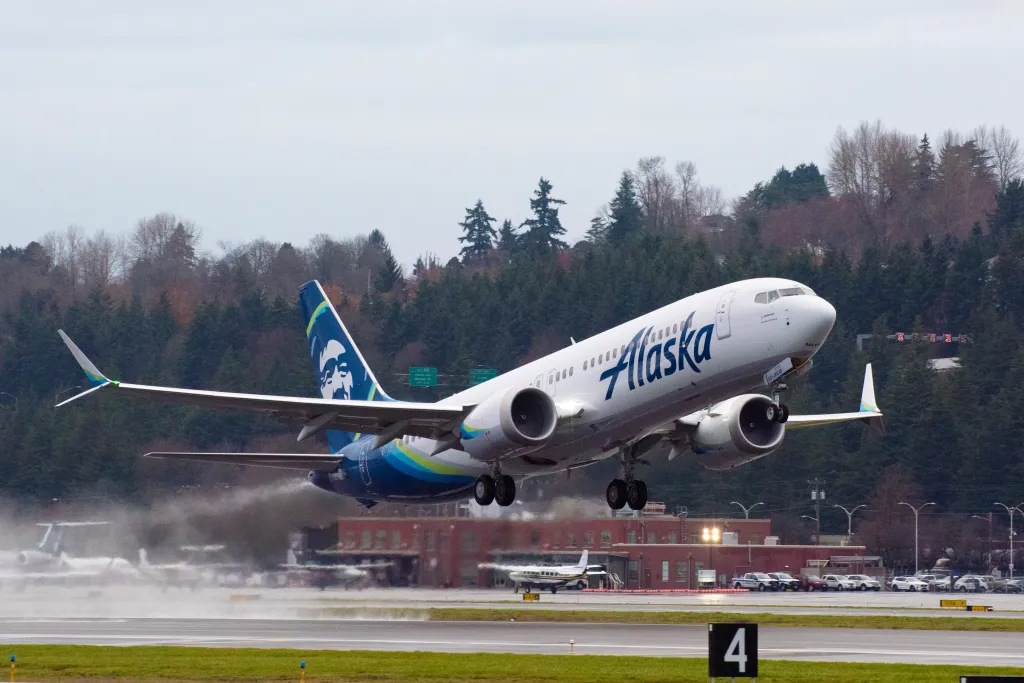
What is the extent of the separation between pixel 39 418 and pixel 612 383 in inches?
4137

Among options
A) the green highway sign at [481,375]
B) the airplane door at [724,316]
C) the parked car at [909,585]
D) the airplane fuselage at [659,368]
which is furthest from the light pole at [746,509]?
the airplane door at [724,316]

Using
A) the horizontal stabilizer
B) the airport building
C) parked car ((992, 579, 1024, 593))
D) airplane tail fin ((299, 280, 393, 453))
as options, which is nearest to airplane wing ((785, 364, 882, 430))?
airplane tail fin ((299, 280, 393, 453))

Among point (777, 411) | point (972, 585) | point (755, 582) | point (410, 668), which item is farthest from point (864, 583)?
point (410, 668)

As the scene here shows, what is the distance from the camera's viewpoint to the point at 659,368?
4603 centimetres

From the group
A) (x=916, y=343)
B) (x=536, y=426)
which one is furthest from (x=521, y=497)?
(x=916, y=343)

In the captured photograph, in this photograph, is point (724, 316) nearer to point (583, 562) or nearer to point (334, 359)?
point (334, 359)

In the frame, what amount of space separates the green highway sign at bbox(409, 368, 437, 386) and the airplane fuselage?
12331cm

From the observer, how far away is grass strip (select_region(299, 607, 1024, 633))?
66.9 meters

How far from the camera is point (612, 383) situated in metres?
47.7

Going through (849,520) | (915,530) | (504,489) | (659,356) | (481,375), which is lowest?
(504,489)

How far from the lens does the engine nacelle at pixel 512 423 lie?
48344 millimetres

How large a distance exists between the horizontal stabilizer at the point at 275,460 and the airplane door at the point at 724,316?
17572 mm

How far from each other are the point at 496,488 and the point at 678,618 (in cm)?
2028

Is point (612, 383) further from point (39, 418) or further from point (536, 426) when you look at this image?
point (39, 418)
